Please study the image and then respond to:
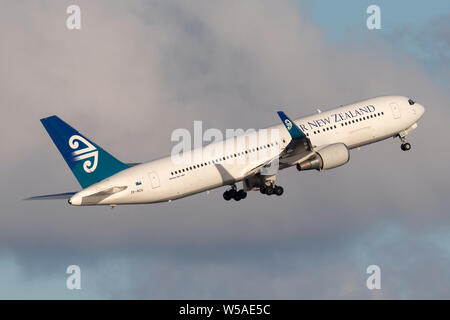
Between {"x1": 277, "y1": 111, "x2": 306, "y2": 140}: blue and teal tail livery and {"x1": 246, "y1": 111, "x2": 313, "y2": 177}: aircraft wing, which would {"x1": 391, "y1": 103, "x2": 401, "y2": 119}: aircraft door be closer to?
{"x1": 246, "y1": 111, "x2": 313, "y2": 177}: aircraft wing

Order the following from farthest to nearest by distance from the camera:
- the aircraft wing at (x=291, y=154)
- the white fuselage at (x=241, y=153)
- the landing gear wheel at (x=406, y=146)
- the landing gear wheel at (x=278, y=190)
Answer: the landing gear wheel at (x=406, y=146) < the landing gear wheel at (x=278, y=190) < the aircraft wing at (x=291, y=154) < the white fuselage at (x=241, y=153)

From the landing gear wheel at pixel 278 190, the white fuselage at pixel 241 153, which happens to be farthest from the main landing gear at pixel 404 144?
the landing gear wheel at pixel 278 190

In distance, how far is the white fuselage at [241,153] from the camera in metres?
58.3

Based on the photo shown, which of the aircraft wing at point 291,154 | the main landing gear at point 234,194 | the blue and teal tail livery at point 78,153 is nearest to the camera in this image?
the blue and teal tail livery at point 78,153

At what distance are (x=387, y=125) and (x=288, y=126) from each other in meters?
12.5

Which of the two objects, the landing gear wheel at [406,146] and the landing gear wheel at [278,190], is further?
the landing gear wheel at [406,146]

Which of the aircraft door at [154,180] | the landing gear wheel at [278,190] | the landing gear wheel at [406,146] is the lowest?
the aircraft door at [154,180]

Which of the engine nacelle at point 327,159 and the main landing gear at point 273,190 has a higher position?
the engine nacelle at point 327,159

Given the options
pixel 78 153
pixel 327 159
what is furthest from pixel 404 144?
pixel 78 153

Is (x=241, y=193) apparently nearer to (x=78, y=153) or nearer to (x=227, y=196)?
(x=227, y=196)

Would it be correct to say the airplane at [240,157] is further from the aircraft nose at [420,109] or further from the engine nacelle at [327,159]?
the aircraft nose at [420,109]
